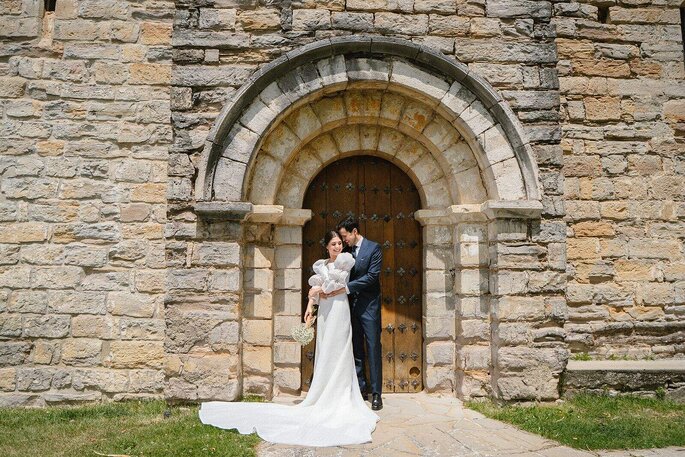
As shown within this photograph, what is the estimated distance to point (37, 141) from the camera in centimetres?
523

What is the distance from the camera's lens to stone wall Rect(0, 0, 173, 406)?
507 cm

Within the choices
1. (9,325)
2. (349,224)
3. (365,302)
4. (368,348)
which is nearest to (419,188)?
(349,224)

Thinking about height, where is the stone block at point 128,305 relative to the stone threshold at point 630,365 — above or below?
above

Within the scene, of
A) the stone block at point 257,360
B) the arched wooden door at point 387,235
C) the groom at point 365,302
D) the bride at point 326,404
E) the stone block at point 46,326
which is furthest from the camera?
the arched wooden door at point 387,235

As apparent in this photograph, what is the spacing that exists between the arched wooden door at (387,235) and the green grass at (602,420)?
33.5 inches

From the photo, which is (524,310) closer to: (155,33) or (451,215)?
(451,215)

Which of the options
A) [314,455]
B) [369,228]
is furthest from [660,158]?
[314,455]

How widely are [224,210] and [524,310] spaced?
113 inches

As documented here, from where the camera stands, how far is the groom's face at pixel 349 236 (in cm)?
493

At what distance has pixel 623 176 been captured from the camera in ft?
18.8

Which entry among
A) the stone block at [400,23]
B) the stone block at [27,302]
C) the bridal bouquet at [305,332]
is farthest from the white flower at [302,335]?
the stone block at [400,23]

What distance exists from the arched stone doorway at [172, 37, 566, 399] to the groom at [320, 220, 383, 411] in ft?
1.85

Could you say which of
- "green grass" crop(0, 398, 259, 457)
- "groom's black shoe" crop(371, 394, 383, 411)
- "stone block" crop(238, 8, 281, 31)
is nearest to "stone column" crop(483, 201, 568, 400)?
"groom's black shoe" crop(371, 394, 383, 411)

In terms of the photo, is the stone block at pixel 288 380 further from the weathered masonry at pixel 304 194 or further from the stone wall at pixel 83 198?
the stone wall at pixel 83 198
